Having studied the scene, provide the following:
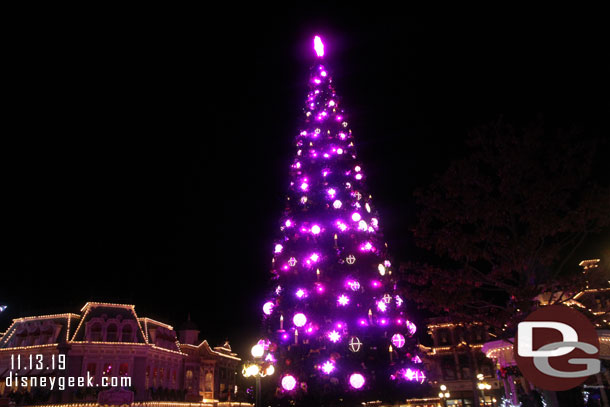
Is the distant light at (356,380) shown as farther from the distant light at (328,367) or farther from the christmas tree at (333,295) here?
the distant light at (328,367)

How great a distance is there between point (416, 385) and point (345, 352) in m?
2.06

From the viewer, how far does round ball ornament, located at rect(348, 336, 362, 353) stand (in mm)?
10175

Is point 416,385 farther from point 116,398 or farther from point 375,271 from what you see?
point 116,398

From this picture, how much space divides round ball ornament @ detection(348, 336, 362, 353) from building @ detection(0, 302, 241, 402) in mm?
24127

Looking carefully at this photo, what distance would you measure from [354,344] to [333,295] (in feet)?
4.72

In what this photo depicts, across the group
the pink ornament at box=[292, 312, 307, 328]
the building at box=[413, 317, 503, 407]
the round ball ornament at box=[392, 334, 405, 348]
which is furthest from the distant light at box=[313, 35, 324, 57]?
the building at box=[413, 317, 503, 407]

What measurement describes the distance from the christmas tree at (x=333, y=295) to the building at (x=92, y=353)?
74.5 ft

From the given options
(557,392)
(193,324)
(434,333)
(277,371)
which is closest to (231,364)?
(193,324)

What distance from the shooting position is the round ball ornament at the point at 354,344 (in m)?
10.2

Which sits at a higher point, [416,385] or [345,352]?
[345,352]

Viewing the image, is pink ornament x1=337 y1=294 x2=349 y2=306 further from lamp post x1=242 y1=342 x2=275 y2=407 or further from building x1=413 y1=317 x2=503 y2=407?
building x1=413 y1=317 x2=503 y2=407

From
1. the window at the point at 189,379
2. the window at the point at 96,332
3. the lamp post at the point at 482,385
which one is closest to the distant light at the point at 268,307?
the window at the point at 96,332

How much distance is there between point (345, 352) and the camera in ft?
33.2

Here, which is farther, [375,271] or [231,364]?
[231,364]
